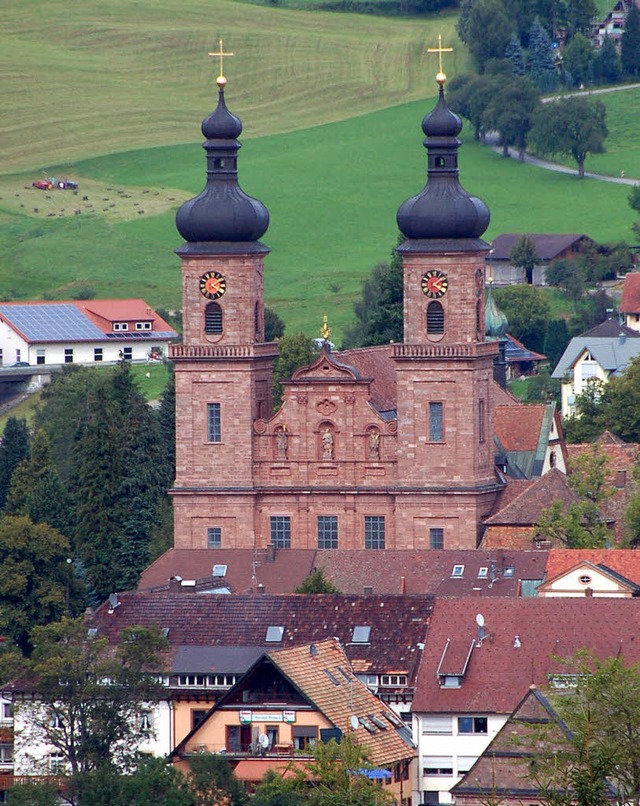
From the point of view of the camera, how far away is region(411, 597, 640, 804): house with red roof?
8506 centimetres

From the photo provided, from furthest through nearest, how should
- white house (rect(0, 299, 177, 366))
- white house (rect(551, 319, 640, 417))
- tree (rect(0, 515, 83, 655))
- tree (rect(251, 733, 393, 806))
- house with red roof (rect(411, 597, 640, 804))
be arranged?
white house (rect(0, 299, 177, 366))
white house (rect(551, 319, 640, 417))
tree (rect(0, 515, 83, 655))
house with red roof (rect(411, 597, 640, 804))
tree (rect(251, 733, 393, 806))

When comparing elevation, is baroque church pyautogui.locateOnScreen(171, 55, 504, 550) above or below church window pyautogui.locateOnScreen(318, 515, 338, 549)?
above

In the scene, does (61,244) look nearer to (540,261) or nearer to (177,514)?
(540,261)

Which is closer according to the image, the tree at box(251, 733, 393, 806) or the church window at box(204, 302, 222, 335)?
the tree at box(251, 733, 393, 806)

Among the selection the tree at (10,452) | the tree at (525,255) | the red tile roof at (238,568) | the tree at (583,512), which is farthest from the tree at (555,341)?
the red tile roof at (238,568)

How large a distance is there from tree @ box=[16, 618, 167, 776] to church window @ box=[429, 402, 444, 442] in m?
23.2

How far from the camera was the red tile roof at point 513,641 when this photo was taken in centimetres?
8619

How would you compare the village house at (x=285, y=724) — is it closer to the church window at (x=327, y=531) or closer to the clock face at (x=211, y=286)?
the church window at (x=327, y=531)

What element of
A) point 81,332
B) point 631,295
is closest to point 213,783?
point 81,332

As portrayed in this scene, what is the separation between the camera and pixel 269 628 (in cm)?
9238

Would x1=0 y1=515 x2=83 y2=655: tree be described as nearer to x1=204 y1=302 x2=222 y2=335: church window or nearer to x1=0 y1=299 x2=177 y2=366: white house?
x1=204 y1=302 x2=222 y2=335: church window

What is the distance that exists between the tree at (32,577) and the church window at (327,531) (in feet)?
24.3

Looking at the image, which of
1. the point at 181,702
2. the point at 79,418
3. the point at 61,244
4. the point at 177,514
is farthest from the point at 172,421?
the point at 61,244

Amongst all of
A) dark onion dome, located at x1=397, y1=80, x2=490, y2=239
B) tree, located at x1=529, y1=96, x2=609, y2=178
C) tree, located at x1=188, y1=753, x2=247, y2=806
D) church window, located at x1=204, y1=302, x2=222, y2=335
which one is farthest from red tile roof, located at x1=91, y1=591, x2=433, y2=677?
tree, located at x1=529, y1=96, x2=609, y2=178
